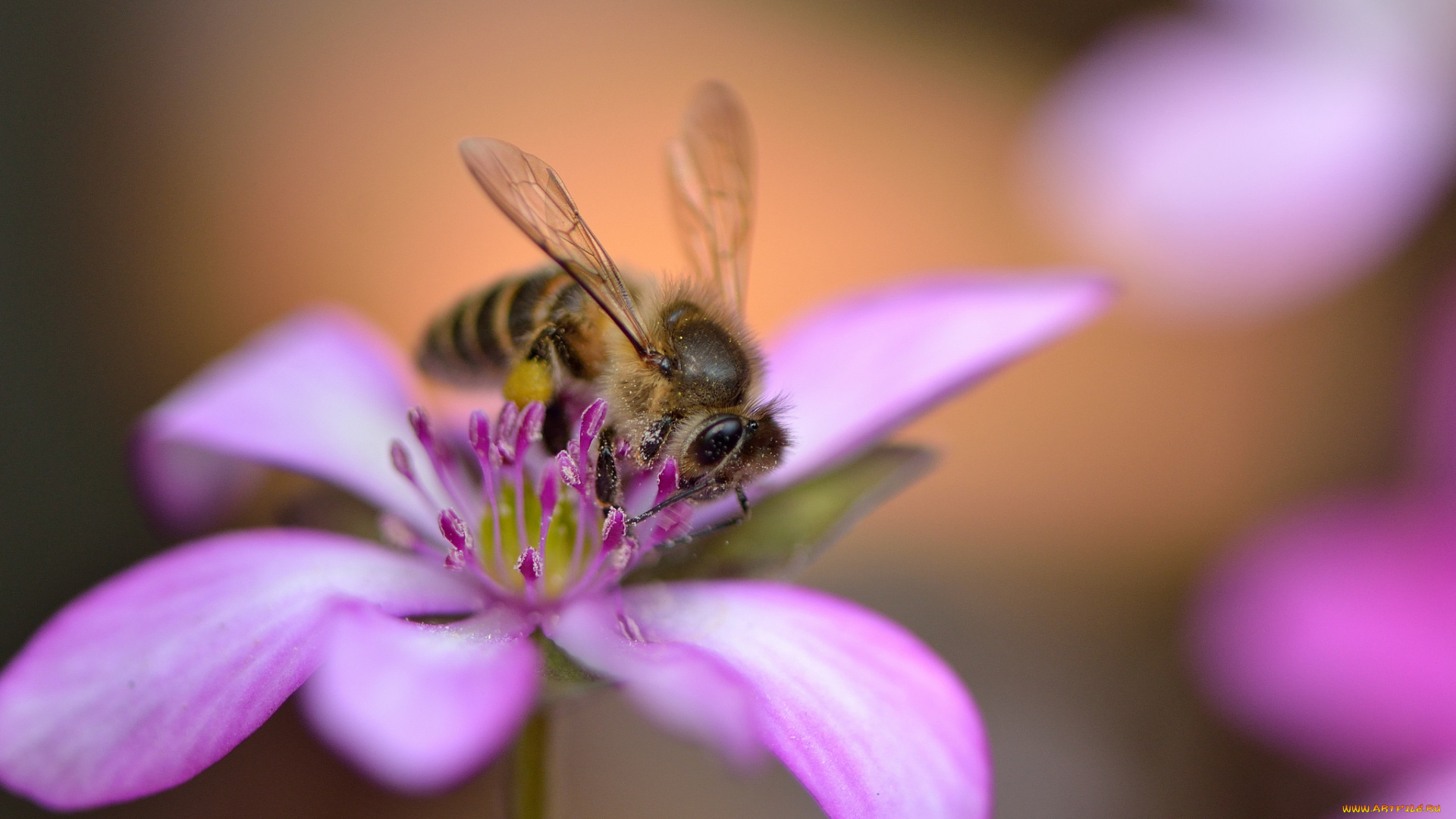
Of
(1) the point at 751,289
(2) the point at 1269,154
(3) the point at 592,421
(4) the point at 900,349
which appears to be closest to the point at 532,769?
(3) the point at 592,421

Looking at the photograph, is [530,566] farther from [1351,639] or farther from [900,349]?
[1351,639]

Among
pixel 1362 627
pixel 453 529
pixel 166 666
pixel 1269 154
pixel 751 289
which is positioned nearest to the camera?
pixel 166 666

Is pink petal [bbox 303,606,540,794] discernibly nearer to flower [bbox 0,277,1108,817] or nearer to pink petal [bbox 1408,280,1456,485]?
flower [bbox 0,277,1108,817]

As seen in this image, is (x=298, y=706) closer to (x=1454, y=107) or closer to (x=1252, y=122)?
(x=1252, y=122)

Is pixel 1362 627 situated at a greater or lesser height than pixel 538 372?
lesser

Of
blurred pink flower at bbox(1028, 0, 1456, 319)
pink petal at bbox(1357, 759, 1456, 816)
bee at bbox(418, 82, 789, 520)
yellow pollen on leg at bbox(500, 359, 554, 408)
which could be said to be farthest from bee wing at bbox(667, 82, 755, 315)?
blurred pink flower at bbox(1028, 0, 1456, 319)

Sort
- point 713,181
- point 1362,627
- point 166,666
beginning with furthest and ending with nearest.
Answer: point 1362,627, point 713,181, point 166,666
